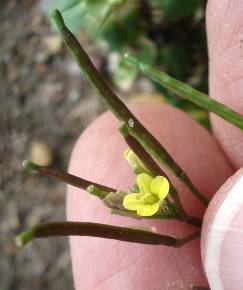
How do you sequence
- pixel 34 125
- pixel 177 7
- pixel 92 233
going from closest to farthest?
pixel 92 233 < pixel 177 7 < pixel 34 125

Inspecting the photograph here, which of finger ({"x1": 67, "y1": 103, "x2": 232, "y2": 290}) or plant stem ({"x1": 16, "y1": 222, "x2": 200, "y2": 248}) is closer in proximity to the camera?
plant stem ({"x1": 16, "y1": 222, "x2": 200, "y2": 248})

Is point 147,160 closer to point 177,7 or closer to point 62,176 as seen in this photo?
point 62,176

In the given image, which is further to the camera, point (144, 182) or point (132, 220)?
point (132, 220)

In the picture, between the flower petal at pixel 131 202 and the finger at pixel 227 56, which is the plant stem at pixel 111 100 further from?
the finger at pixel 227 56

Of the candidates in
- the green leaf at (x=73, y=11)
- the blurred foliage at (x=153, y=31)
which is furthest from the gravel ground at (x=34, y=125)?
the green leaf at (x=73, y=11)

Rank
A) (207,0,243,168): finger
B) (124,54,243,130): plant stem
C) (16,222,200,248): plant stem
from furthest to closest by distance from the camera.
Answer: (207,0,243,168): finger
(124,54,243,130): plant stem
(16,222,200,248): plant stem

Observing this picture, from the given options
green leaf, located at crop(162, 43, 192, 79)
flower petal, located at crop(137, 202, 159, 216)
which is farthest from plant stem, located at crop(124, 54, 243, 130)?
green leaf, located at crop(162, 43, 192, 79)

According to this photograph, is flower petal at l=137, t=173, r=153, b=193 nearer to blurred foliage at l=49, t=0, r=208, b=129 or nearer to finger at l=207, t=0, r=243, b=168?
finger at l=207, t=0, r=243, b=168

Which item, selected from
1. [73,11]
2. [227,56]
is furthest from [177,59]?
[227,56]

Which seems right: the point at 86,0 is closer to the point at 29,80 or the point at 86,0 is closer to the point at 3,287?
the point at 29,80
